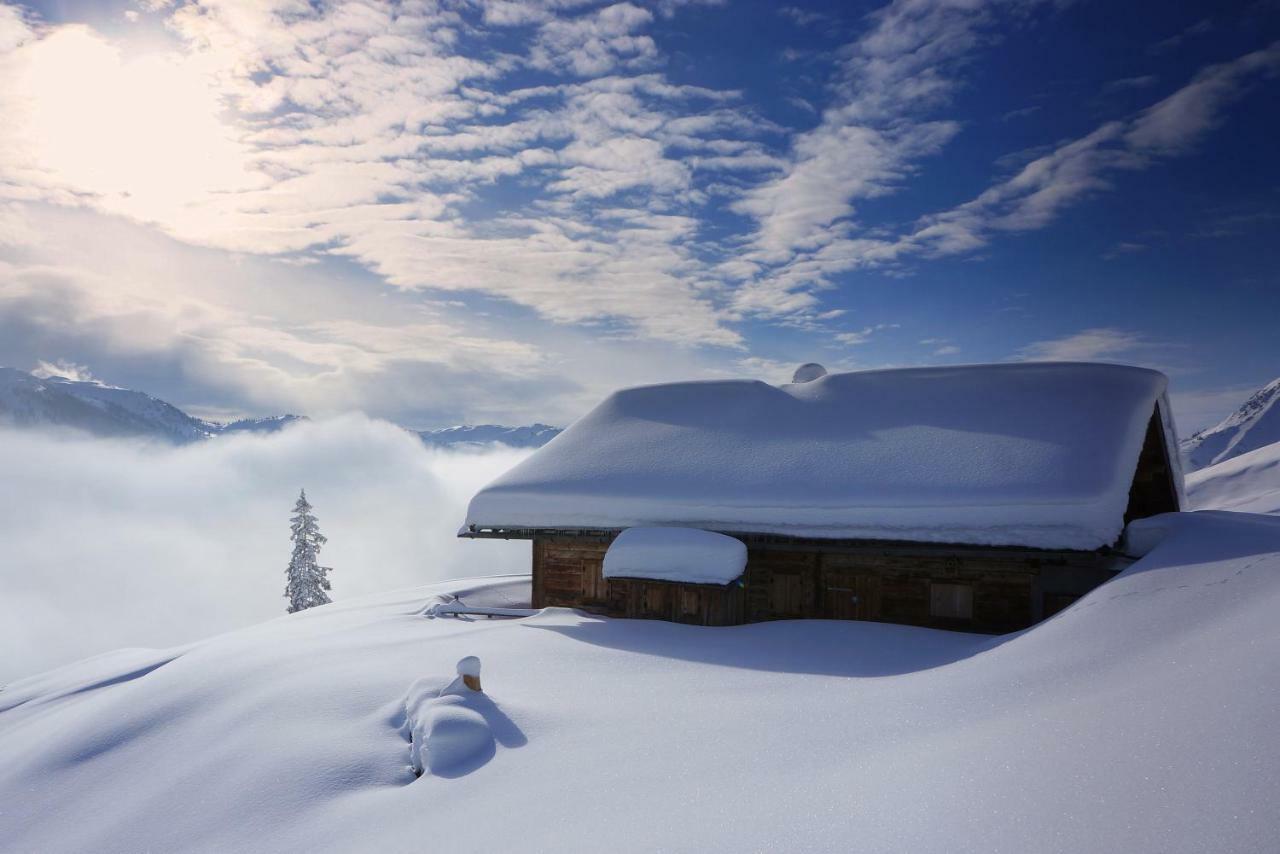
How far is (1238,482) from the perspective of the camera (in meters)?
41.6

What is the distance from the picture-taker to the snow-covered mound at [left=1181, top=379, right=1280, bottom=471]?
438 feet

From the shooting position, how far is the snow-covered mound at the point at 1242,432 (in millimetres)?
133500

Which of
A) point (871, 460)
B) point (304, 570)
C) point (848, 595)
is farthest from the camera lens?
point (304, 570)

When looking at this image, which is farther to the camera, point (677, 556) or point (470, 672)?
point (677, 556)

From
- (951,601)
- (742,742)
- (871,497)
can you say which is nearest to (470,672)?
(742,742)

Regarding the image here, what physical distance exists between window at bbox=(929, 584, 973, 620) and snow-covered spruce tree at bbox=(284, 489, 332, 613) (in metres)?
27.2

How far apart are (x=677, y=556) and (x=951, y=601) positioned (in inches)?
217

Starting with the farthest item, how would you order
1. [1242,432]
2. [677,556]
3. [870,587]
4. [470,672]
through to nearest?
[1242,432] < [870,587] < [677,556] < [470,672]

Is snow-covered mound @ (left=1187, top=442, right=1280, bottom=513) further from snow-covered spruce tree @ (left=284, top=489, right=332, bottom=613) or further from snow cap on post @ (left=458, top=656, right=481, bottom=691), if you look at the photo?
snow-covered spruce tree @ (left=284, top=489, right=332, bottom=613)

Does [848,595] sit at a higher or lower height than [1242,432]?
lower

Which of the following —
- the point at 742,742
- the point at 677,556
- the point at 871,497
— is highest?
the point at 871,497

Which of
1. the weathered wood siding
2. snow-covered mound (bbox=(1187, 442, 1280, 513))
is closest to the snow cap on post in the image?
the weathered wood siding

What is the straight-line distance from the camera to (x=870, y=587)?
13.3 meters

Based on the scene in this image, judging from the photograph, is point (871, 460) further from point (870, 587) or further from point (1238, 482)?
point (1238, 482)
